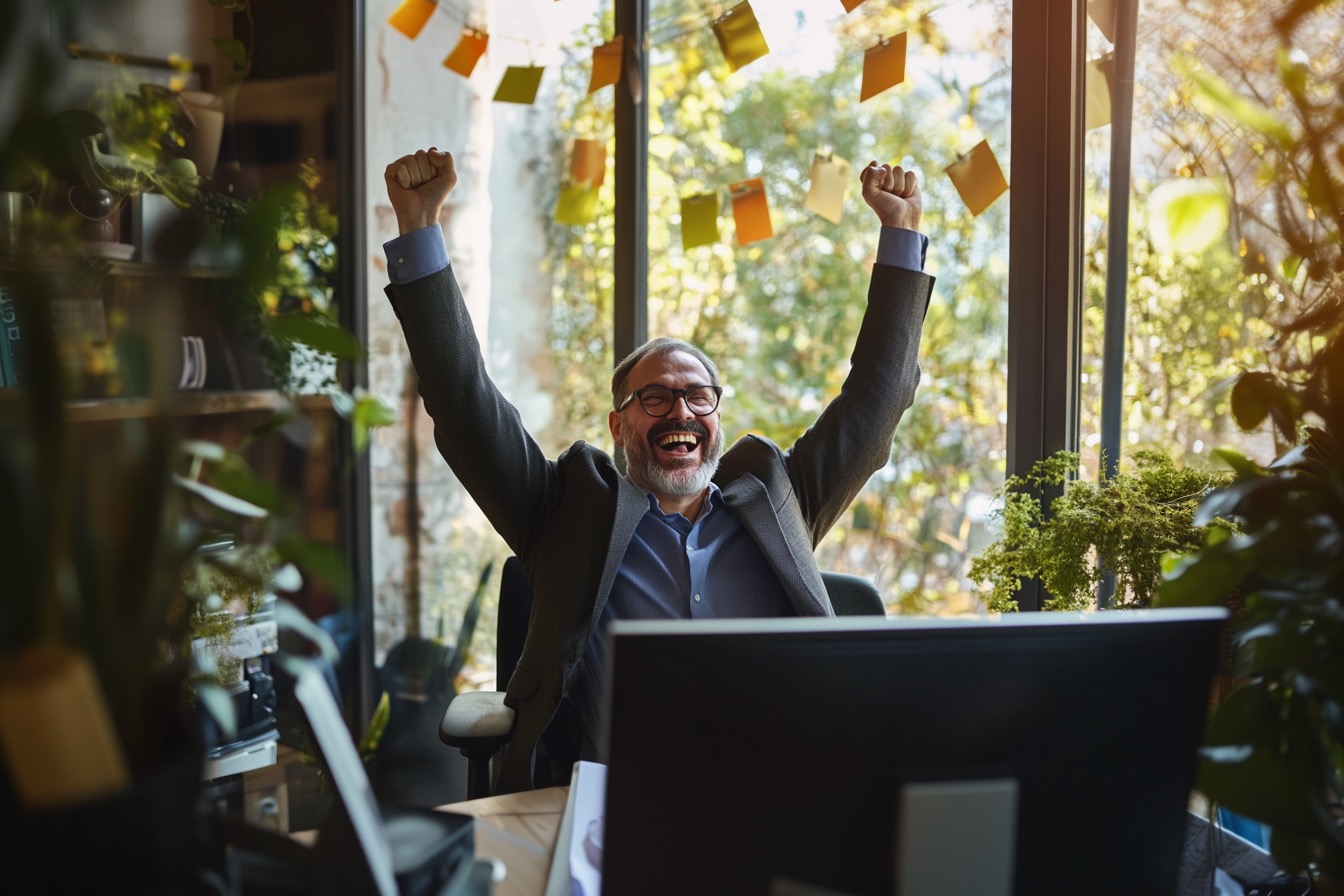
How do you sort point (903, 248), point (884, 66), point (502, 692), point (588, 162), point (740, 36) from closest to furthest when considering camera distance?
point (502, 692) → point (903, 248) → point (884, 66) → point (740, 36) → point (588, 162)

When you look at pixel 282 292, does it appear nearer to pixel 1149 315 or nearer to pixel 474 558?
pixel 474 558

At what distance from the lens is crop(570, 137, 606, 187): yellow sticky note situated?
2762 millimetres

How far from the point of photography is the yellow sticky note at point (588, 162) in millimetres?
2762

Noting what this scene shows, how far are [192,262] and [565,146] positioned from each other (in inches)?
97.5

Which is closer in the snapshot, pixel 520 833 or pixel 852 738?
pixel 852 738

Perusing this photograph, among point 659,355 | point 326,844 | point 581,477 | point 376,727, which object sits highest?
point 659,355

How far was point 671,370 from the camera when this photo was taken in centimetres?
230

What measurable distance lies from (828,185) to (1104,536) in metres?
1.13

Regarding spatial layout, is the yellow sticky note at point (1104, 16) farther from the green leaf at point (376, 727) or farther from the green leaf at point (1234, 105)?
the green leaf at point (376, 727)

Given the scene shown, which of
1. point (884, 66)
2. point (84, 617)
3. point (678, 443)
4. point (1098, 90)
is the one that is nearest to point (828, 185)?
point (884, 66)

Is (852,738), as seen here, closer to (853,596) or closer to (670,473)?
(853,596)

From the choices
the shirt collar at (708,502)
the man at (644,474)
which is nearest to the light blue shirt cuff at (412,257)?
the man at (644,474)

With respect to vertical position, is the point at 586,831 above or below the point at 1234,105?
below

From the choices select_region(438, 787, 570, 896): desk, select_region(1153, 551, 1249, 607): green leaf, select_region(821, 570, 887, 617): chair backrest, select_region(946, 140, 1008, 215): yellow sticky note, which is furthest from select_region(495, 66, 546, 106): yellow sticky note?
select_region(1153, 551, 1249, 607): green leaf
